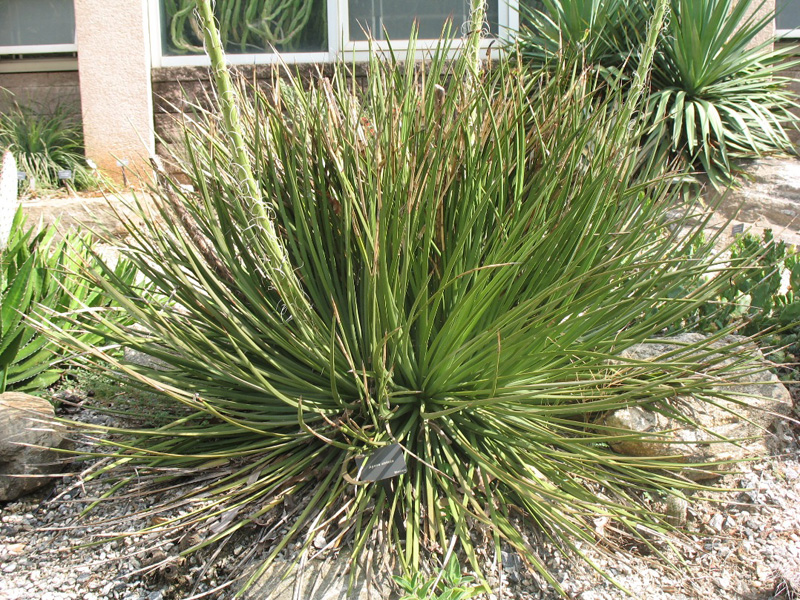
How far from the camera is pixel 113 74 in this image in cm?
654

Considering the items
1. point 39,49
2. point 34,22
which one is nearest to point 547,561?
point 39,49

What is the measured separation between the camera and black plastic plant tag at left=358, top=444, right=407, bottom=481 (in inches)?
70.2

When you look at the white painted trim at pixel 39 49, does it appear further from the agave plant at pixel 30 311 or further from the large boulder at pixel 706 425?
the large boulder at pixel 706 425

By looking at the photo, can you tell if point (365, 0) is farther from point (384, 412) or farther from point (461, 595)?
point (461, 595)

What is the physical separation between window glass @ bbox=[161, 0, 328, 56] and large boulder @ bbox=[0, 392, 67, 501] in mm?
5287

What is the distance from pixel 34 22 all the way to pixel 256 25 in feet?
9.66

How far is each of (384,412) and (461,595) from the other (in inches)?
20.7

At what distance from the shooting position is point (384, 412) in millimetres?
1938

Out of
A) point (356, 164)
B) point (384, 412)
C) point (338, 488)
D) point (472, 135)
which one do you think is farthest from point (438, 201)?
point (338, 488)

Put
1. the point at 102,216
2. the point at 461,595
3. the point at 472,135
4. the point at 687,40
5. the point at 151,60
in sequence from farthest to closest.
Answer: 1. the point at 151,60
2. the point at 102,216
3. the point at 687,40
4. the point at 472,135
5. the point at 461,595

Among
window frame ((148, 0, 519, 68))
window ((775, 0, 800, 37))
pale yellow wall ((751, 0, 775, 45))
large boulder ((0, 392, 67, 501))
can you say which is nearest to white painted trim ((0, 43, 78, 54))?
window frame ((148, 0, 519, 68))

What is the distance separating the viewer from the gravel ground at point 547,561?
1.96 meters

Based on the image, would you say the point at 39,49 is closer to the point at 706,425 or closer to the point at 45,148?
the point at 45,148

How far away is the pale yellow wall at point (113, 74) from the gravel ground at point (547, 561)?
4.89 m
